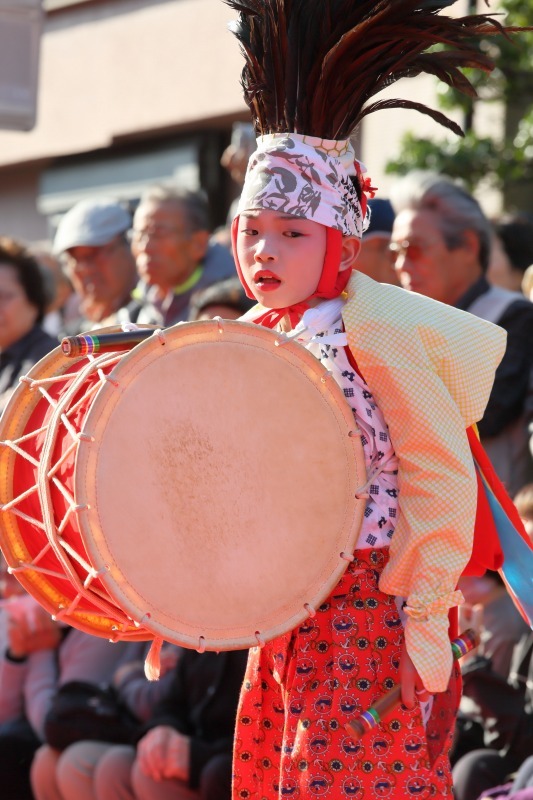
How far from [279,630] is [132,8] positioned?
10.6 metres

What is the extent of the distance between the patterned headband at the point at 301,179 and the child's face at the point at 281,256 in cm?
2

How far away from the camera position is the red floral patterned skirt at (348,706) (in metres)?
2.84

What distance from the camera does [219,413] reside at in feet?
9.37

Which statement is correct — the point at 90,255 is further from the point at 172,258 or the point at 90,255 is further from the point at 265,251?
the point at 265,251

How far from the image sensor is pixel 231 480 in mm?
2846

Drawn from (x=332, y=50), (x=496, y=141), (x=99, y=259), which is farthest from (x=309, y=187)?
(x=496, y=141)

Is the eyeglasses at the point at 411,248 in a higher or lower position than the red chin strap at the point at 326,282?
lower

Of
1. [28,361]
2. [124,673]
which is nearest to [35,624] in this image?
[124,673]

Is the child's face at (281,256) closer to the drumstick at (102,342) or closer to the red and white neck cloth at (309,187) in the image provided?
the red and white neck cloth at (309,187)

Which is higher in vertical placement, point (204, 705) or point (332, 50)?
point (332, 50)

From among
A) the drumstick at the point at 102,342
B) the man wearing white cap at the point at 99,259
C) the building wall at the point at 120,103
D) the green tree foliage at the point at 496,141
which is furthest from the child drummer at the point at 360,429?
the building wall at the point at 120,103

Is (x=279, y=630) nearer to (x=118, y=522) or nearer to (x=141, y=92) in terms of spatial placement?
(x=118, y=522)

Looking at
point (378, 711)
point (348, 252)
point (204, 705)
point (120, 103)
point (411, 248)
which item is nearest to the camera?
point (378, 711)

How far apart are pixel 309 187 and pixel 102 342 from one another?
0.54 m
